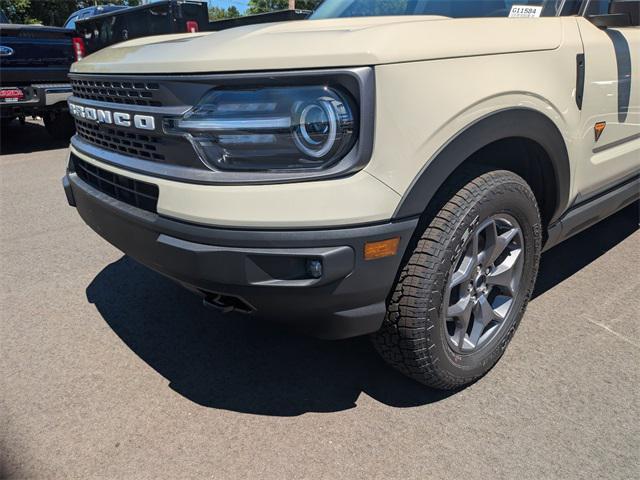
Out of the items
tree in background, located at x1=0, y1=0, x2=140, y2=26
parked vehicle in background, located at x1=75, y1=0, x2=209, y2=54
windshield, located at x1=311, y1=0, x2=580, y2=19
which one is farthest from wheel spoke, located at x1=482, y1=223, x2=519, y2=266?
tree in background, located at x1=0, y1=0, x2=140, y2=26

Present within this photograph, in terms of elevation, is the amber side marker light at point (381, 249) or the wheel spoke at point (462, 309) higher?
the amber side marker light at point (381, 249)

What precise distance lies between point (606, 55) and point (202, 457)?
2450 millimetres

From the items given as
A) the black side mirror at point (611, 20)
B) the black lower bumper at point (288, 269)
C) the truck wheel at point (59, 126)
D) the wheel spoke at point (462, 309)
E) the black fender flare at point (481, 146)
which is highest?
the black side mirror at point (611, 20)

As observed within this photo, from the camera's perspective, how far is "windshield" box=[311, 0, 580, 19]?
2.37 m

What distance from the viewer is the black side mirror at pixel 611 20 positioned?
233 centimetres

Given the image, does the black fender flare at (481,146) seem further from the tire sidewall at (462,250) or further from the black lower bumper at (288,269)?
the tire sidewall at (462,250)

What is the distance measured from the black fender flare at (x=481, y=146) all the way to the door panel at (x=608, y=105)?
24 cm

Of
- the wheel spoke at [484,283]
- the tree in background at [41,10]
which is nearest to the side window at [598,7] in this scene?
the wheel spoke at [484,283]

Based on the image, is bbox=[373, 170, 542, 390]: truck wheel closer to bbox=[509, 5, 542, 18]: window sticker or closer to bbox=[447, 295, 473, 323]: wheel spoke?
bbox=[447, 295, 473, 323]: wheel spoke

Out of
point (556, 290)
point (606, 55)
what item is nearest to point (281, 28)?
point (606, 55)

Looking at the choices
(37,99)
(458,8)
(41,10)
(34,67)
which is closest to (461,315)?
(458,8)

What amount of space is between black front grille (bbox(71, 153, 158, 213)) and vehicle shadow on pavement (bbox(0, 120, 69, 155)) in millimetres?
6165

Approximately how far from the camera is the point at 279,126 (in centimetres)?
164

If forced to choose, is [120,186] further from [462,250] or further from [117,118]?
[462,250]
